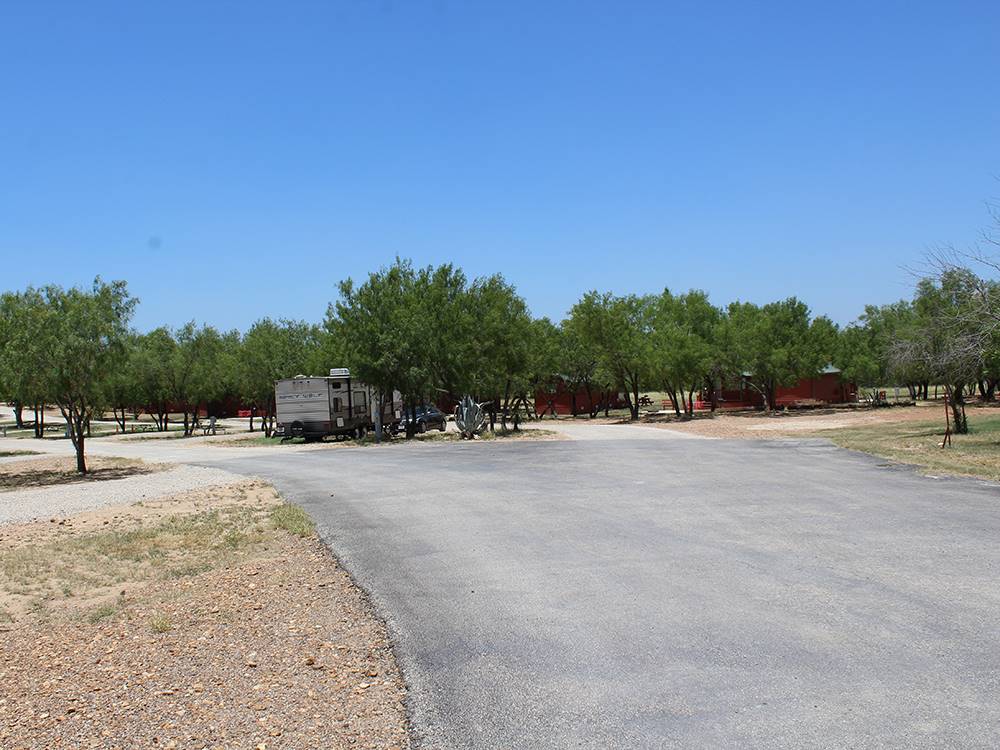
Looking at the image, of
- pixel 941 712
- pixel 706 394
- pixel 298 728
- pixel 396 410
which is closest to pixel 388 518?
pixel 298 728

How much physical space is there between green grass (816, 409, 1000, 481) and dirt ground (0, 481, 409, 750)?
12694 millimetres

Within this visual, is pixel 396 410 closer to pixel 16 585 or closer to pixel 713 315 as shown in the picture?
pixel 713 315

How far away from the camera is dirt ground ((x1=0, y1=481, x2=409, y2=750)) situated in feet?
15.5

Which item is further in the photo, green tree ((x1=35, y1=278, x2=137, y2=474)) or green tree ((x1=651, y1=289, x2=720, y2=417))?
green tree ((x1=651, y1=289, x2=720, y2=417))

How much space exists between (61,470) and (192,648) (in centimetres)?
2167

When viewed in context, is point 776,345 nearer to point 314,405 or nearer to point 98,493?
point 314,405

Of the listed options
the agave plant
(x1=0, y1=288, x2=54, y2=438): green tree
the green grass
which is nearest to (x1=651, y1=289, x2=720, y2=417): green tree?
the green grass

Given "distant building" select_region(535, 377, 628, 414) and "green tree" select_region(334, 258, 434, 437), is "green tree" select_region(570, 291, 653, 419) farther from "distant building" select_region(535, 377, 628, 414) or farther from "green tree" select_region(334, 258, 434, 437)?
"green tree" select_region(334, 258, 434, 437)

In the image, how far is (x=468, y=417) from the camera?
35031 millimetres

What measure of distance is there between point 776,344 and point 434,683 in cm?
5012

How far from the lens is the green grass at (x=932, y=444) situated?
17.1m

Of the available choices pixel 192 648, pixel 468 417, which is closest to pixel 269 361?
pixel 468 417

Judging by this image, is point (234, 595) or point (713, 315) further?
point (713, 315)

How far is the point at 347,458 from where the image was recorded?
25.3 metres
